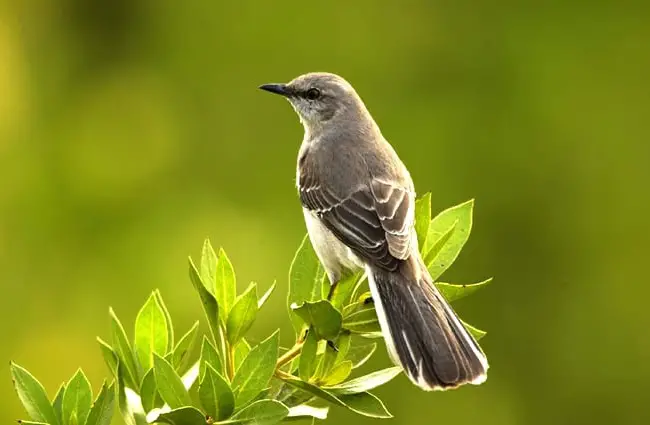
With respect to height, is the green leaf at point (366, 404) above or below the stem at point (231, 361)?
below

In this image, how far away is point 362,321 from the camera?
3285 mm

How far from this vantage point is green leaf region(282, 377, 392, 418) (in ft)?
8.79

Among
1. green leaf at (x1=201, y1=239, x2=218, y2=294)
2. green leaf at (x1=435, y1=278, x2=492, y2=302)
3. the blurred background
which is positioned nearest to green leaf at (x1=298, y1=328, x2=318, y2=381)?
green leaf at (x1=201, y1=239, x2=218, y2=294)

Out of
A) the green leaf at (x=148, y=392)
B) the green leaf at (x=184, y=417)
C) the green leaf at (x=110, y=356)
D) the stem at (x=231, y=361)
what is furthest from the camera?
the stem at (x=231, y=361)

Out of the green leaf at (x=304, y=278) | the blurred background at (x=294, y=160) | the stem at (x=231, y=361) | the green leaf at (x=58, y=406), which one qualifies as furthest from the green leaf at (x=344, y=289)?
the blurred background at (x=294, y=160)

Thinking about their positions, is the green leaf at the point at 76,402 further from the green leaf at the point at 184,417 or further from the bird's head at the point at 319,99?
the bird's head at the point at 319,99

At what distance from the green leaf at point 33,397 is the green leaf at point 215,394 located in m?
0.42

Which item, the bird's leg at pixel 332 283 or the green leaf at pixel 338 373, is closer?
the green leaf at pixel 338 373

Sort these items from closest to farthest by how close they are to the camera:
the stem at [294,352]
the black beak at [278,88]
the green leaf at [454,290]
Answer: the stem at [294,352]
the green leaf at [454,290]
the black beak at [278,88]

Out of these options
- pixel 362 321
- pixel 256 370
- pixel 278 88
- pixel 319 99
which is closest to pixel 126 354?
pixel 256 370

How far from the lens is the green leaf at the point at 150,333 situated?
2.86 m

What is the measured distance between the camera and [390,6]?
325 inches

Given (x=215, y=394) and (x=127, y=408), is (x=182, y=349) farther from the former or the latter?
(x=215, y=394)

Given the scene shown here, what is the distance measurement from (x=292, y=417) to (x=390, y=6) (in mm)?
6071
